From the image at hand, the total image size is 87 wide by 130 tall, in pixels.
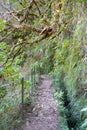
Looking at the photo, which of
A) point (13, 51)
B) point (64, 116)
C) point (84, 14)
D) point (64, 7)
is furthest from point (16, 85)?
point (13, 51)

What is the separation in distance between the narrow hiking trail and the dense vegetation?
0.53ft

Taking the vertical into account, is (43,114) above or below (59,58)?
below

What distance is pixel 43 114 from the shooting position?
598 centimetres

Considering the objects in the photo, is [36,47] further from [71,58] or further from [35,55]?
[71,58]

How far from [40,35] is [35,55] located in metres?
2.34

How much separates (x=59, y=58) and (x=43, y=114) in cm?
272

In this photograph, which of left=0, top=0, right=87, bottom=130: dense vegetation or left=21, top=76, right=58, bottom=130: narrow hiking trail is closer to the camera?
left=0, top=0, right=87, bottom=130: dense vegetation

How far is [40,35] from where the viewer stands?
9523 mm

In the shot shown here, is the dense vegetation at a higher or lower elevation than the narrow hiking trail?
A: higher

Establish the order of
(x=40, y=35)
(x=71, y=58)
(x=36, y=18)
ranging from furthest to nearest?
1. (x=36, y=18)
2. (x=40, y=35)
3. (x=71, y=58)

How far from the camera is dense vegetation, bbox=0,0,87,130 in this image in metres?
4.87

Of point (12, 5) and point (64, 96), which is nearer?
point (64, 96)

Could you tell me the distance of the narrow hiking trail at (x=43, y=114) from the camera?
209 inches

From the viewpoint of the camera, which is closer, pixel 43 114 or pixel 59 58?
pixel 43 114
